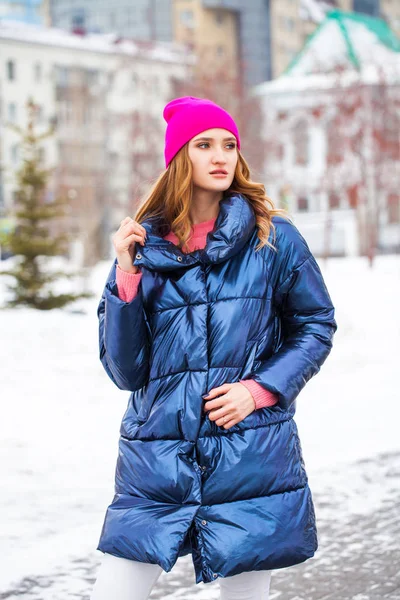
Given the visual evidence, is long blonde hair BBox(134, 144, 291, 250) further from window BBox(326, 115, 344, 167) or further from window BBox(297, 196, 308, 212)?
window BBox(297, 196, 308, 212)

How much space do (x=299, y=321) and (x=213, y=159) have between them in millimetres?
517

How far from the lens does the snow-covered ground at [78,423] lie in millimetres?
6402

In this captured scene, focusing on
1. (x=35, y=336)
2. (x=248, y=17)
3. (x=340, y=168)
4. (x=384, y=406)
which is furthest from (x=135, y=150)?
(x=248, y=17)

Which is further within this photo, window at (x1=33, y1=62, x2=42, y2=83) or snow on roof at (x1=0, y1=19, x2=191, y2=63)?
window at (x1=33, y1=62, x2=42, y2=83)

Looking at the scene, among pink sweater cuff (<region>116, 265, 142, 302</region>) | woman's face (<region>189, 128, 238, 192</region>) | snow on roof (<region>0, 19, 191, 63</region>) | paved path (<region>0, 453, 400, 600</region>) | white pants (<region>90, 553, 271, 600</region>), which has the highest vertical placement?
snow on roof (<region>0, 19, 191, 63</region>)

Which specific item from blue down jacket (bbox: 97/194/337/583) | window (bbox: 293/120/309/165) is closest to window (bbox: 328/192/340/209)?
window (bbox: 293/120/309/165)

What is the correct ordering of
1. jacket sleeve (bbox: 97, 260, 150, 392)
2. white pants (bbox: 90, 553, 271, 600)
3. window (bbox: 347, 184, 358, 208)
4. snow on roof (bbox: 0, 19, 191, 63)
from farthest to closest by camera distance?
snow on roof (bbox: 0, 19, 191, 63) < window (bbox: 347, 184, 358, 208) < jacket sleeve (bbox: 97, 260, 150, 392) < white pants (bbox: 90, 553, 271, 600)

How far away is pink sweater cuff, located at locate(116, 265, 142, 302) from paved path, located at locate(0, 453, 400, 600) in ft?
7.02

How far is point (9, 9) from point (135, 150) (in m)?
38.8

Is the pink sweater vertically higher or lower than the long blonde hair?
lower

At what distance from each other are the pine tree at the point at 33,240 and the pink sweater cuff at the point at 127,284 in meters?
12.1

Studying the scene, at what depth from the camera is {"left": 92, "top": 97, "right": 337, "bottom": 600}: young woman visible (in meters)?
3.16

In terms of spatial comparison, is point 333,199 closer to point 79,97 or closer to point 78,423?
point 78,423

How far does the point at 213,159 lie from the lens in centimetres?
338
